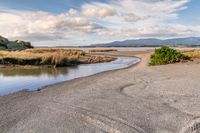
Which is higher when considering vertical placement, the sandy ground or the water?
the sandy ground

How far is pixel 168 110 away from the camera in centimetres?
1025

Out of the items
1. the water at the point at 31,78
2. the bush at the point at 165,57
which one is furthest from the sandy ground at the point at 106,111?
the bush at the point at 165,57

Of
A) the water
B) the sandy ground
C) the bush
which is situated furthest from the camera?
the bush

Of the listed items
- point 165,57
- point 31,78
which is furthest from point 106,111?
point 165,57

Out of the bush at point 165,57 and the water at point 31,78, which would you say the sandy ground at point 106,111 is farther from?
the bush at point 165,57

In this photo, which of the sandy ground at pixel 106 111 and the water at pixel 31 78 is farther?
the water at pixel 31 78

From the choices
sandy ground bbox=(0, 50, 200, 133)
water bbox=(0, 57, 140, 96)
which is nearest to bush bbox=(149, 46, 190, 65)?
water bbox=(0, 57, 140, 96)

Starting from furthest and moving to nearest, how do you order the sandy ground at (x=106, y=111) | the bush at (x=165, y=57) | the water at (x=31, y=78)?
the bush at (x=165, y=57) → the water at (x=31, y=78) → the sandy ground at (x=106, y=111)

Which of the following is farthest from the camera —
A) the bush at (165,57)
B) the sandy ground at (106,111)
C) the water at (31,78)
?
the bush at (165,57)

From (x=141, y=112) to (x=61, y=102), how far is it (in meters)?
3.37

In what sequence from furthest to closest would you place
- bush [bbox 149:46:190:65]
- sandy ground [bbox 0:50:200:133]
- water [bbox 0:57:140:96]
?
bush [bbox 149:46:190:65], water [bbox 0:57:140:96], sandy ground [bbox 0:50:200:133]

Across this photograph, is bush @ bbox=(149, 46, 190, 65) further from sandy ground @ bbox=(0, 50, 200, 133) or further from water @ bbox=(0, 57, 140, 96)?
sandy ground @ bbox=(0, 50, 200, 133)

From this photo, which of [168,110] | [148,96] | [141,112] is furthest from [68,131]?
[148,96]

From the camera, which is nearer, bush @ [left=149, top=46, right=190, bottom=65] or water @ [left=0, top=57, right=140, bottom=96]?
water @ [left=0, top=57, right=140, bottom=96]
